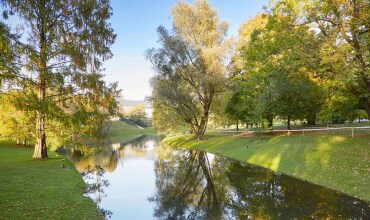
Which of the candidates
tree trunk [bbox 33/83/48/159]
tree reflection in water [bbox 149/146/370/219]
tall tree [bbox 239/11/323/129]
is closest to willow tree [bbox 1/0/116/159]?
tree trunk [bbox 33/83/48/159]

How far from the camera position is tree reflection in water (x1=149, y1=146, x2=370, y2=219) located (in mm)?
11438

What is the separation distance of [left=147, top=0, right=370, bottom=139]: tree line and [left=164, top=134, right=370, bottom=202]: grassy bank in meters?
3.36

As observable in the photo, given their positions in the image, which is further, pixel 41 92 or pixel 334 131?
pixel 334 131

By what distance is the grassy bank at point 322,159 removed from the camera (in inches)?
575

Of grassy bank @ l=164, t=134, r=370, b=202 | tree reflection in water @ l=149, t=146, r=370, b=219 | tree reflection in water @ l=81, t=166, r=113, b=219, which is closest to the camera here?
tree reflection in water @ l=149, t=146, r=370, b=219

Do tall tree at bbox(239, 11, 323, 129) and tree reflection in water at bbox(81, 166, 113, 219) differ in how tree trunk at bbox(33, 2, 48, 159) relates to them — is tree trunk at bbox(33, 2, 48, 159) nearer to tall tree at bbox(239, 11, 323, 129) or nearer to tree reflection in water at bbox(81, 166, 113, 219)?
tree reflection in water at bbox(81, 166, 113, 219)

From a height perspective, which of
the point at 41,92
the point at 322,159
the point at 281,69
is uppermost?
the point at 281,69

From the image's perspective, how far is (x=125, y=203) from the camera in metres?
14.7

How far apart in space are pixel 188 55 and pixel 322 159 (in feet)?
82.0

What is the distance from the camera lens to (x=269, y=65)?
21562 mm

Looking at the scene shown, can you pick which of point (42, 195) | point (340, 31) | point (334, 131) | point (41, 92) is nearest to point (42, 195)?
point (42, 195)

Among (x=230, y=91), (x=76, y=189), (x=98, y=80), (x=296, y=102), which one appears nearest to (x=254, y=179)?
(x=76, y=189)

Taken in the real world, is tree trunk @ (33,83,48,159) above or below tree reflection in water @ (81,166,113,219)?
above

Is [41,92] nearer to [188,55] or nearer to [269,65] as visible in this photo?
[269,65]
